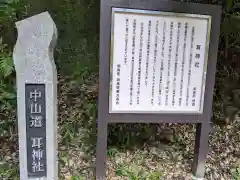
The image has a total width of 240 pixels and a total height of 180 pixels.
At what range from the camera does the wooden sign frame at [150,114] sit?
2395 mm

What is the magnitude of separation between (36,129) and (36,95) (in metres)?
0.28

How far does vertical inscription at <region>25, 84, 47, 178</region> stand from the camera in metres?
2.18

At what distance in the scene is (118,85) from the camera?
8.15 feet

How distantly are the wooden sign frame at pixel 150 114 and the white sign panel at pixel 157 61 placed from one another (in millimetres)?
43

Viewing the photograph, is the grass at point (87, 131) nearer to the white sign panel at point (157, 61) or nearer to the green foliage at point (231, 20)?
the white sign panel at point (157, 61)

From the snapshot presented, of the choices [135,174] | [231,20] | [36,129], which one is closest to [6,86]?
[36,129]

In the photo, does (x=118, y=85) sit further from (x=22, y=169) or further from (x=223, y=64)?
(x=223, y=64)

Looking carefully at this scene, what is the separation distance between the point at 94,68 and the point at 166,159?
5.08 ft

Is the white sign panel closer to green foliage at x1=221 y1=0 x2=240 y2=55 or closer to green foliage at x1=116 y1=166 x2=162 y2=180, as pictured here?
green foliage at x1=116 y1=166 x2=162 y2=180

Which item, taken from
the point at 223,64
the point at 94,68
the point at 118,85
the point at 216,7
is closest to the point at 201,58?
the point at 216,7

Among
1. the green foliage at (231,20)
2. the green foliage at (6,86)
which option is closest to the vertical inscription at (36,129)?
the green foliage at (6,86)

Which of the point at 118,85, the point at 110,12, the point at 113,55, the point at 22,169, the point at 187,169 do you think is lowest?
the point at 187,169

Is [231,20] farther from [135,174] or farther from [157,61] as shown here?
[135,174]

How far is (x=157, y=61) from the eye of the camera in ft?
8.27
